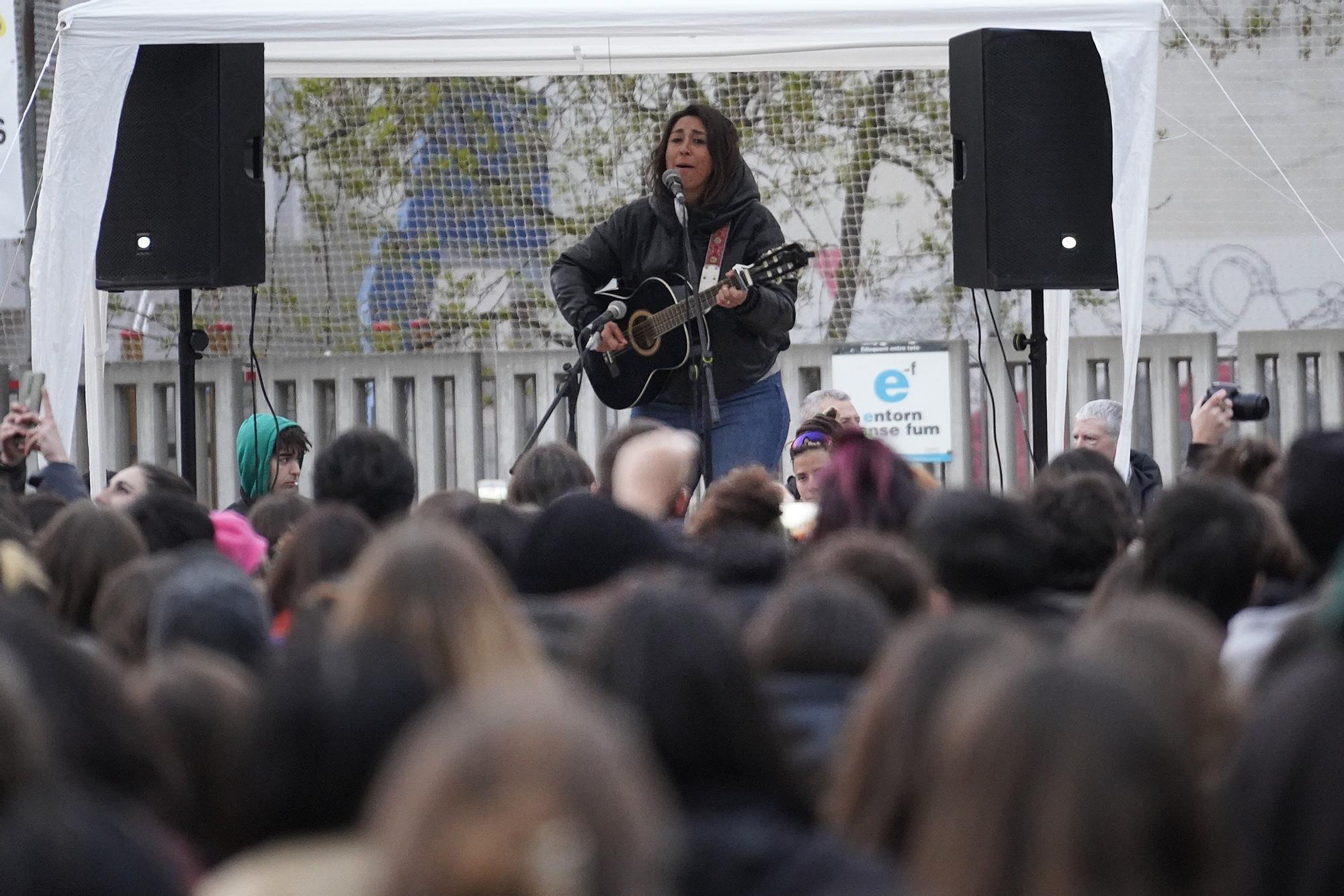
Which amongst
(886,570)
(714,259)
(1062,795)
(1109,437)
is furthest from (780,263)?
(1062,795)

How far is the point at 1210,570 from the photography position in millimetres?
2770

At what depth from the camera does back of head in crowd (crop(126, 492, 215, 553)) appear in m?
3.56

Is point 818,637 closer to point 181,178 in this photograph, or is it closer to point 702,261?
point 702,261

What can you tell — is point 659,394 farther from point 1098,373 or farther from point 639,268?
point 1098,373

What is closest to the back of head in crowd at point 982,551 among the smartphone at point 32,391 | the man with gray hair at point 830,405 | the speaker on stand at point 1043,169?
the smartphone at point 32,391

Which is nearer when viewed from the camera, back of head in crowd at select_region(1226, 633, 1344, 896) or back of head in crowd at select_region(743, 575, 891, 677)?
back of head in crowd at select_region(1226, 633, 1344, 896)

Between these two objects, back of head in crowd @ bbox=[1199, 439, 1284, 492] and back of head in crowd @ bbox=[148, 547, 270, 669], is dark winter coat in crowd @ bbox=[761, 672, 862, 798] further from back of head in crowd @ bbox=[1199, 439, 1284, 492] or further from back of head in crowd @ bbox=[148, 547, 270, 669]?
back of head in crowd @ bbox=[1199, 439, 1284, 492]

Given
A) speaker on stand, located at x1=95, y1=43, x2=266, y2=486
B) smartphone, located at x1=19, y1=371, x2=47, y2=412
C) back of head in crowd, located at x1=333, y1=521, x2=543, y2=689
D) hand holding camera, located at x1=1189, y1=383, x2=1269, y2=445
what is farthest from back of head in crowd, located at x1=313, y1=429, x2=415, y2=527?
speaker on stand, located at x1=95, y1=43, x2=266, y2=486

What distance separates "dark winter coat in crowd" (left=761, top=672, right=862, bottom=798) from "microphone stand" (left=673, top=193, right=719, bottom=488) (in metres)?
3.55

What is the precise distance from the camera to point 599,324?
6227 millimetres

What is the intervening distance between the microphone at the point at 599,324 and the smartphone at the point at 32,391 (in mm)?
1828

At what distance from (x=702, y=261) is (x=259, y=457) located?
190 cm

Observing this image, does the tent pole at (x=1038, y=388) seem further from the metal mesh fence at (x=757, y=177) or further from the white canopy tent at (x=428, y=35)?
the metal mesh fence at (x=757, y=177)

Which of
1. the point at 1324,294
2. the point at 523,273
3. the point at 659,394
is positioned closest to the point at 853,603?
the point at 659,394
